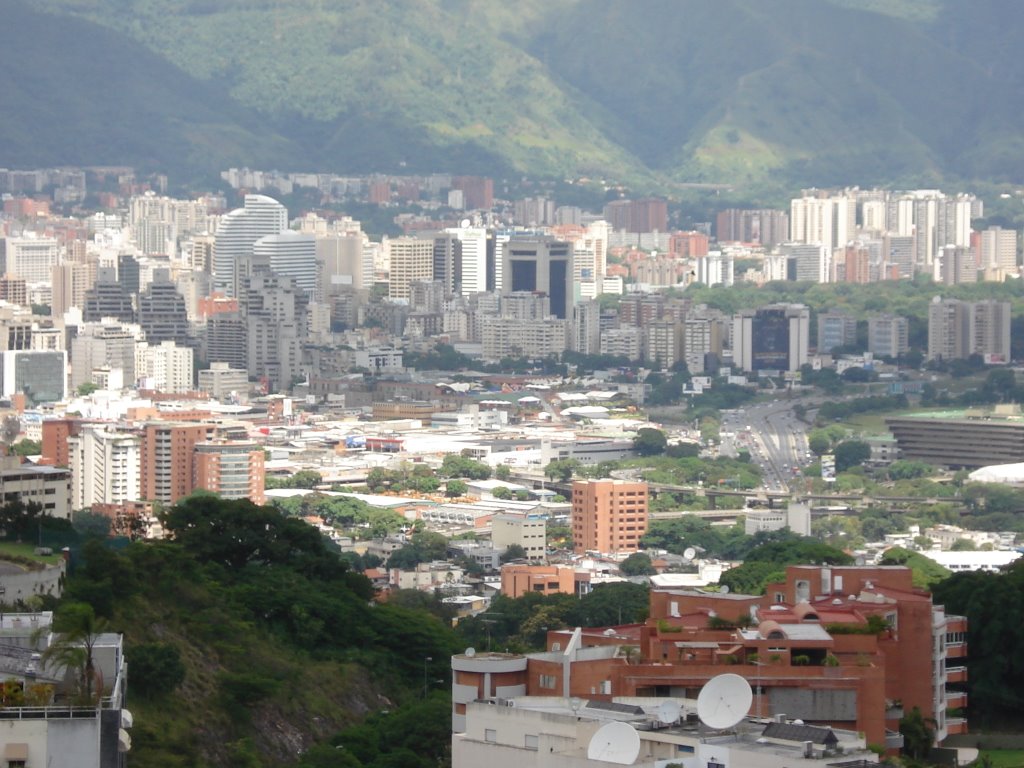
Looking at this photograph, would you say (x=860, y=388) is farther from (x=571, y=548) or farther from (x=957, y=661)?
(x=957, y=661)

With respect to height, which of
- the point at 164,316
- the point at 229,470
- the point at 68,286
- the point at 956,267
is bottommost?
the point at 229,470

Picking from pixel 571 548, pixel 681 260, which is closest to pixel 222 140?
pixel 681 260

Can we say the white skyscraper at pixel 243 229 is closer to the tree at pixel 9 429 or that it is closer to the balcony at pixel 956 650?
the tree at pixel 9 429

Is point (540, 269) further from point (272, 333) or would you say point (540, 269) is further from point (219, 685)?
point (219, 685)

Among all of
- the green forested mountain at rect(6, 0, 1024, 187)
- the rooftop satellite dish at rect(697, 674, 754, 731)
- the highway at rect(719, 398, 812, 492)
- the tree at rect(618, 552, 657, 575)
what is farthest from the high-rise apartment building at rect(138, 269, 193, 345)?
the rooftop satellite dish at rect(697, 674, 754, 731)

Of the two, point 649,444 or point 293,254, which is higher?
point 293,254

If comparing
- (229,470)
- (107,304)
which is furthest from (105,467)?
(107,304)
